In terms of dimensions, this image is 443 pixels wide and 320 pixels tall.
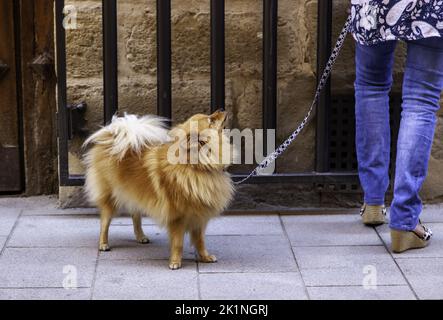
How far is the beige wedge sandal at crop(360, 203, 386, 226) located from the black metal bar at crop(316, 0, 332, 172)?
0.38 metres

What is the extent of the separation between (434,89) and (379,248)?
823 mm

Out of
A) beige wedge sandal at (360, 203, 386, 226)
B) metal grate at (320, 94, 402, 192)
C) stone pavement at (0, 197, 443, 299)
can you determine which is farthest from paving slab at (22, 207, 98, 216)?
beige wedge sandal at (360, 203, 386, 226)

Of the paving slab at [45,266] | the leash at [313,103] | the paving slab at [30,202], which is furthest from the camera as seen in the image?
the paving slab at [30,202]

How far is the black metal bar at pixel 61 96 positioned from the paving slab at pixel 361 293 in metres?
1.67

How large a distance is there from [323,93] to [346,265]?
43.7 inches

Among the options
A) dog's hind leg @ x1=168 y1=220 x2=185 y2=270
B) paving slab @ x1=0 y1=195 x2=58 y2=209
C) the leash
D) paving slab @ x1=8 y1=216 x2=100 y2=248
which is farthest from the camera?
paving slab @ x1=0 y1=195 x2=58 y2=209

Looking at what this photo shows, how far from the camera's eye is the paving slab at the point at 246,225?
4855 mm

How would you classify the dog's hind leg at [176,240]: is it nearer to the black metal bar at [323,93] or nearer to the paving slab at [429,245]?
the paving slab at [429,245]

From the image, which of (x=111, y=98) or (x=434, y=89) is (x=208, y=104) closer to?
(x=111, y=98)

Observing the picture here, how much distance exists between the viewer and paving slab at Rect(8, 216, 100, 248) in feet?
15.2

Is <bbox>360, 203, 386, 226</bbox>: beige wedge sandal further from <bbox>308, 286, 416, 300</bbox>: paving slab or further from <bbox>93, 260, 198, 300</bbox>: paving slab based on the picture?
<bbox>93, 260, 198, 300</bbox>: paving slab

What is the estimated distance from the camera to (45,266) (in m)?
4.29

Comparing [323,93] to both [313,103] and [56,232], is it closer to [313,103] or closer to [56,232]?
[313,103]

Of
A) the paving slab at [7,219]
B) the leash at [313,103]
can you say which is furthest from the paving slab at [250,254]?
the paving slab at [7,219]
